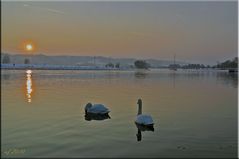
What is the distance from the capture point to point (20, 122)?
15.5 m

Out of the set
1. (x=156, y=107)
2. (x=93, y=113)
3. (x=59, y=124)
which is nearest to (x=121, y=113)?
(x=93, y=113)

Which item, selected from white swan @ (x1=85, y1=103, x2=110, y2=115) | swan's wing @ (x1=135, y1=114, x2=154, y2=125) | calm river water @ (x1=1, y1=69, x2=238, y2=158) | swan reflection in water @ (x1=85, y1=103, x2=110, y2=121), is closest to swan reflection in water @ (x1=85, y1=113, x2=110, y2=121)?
swan reflection in water @ (x1=85, y1=103, x2=110, y2=121)

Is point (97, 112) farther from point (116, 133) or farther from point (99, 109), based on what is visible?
point (116, 133)

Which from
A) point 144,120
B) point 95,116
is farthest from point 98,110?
point 144,120

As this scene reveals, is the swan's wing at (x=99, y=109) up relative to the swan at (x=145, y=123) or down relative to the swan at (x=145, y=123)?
up

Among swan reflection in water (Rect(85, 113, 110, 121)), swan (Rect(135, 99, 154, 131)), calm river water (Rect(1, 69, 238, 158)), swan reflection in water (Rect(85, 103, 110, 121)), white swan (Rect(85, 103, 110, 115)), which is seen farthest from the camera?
white swan (Rect(85, 103, 110, 115))

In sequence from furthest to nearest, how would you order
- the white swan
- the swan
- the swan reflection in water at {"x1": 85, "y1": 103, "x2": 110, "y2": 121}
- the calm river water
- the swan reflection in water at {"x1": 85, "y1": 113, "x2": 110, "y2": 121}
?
the white swan < the swan reflection in water at {"x1": 85, "y1": 103, "x2": 110, "y2": 121} < the swan reflection in water at {"x1": 85, "y1": 113, "x2": 110, "y2": 121} < the swan < the calm river water

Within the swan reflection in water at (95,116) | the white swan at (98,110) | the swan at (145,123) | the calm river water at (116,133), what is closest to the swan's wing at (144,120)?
the swan at (145,123)

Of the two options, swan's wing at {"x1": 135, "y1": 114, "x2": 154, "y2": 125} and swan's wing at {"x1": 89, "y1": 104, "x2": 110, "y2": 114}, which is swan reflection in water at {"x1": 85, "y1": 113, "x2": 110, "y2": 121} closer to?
swan's wing at {"x1": 89, "y1": 104, "x2": 110, "y2": 114}

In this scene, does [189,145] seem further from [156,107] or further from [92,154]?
[156,107]

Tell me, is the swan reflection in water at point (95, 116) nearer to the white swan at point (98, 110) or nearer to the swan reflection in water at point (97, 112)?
the swan reflection in water at point (97, 112)

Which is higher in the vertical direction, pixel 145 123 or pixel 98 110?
pixel 98 110

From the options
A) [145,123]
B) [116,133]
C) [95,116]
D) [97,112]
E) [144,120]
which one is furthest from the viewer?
[97,112]

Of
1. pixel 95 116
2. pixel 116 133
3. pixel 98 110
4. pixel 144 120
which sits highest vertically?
pixel 98 110
